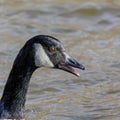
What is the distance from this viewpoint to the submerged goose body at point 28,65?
9.21 metres

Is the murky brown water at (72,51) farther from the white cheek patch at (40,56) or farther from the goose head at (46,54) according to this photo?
the white cheek patch at (40,56)

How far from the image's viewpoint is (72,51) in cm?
1369

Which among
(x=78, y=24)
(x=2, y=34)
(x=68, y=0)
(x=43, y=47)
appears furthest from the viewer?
(x=68, y=0)

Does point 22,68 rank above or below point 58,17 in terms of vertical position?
above

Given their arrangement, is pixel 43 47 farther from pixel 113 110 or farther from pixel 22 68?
pixel 113 110

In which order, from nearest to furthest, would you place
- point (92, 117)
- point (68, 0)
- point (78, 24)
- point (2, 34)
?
point (92, 117)
point (2, 34)
point (78, 24)
point (68, 0)

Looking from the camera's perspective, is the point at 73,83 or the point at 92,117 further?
the point at 73,83

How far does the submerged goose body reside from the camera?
9211 millimetres

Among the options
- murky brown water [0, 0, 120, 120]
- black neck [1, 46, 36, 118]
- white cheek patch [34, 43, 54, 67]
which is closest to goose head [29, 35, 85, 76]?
white cheek patch [34, 43, 54, 67]

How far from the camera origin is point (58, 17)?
15.6 m

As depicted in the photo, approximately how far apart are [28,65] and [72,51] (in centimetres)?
447

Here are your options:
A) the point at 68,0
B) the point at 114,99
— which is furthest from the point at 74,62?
the point at 68,0

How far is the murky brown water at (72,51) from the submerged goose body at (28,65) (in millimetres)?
1563

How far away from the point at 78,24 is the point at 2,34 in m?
1.83
